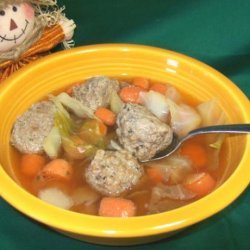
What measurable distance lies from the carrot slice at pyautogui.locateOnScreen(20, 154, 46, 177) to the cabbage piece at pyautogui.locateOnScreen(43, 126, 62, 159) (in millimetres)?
21

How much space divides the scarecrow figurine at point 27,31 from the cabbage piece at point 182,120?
0.37m

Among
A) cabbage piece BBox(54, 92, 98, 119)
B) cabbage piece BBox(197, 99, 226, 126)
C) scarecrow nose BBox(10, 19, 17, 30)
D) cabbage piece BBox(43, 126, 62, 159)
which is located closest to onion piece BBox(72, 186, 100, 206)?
cabbage piece BBox(43, 126, 62, 159)

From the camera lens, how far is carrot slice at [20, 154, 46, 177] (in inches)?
39.7

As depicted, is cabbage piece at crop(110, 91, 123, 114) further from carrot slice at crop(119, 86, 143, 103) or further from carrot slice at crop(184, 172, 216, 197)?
carrot slice at crop(184, 172, 216, 197)

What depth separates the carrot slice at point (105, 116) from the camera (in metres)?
1.12

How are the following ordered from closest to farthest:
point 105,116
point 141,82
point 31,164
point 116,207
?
point 116,207
point 31,164
point 105,116
point 141,82

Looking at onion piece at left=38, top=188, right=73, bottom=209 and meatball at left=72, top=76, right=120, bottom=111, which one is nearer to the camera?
onion piece at left=38, top=188, right=73, bottom=209

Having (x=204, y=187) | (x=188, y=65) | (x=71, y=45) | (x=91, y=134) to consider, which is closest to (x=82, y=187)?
(x=91, y=134)

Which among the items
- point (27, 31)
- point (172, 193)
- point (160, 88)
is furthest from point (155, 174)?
point (27, 31)

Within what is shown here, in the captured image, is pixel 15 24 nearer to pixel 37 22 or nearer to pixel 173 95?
pixel 37 22

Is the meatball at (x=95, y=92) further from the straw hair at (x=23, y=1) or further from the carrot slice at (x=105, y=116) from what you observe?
the straw hair at (x=23, y=1)

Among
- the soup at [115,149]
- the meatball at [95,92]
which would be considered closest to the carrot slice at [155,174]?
the soup at [115,149]

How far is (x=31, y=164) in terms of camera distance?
1.02 m

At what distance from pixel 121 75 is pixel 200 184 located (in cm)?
40
